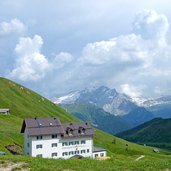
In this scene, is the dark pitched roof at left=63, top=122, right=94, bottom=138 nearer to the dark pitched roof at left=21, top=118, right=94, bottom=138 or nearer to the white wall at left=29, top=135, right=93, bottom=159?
the dark pitched roof at left=21, top=118, right=94, bottom=138

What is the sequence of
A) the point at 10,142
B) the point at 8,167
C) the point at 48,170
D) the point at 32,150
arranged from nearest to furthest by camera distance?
the point at 48,170, the point at 8,167, the point at 32,150, the point at 10,142

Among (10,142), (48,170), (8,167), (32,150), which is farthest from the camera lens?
(10,142)

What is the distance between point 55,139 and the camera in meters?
120

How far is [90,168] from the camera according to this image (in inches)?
1641

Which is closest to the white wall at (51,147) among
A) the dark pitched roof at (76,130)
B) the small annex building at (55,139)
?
the small annex building at (55,139)

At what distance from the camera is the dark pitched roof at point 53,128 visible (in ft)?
377

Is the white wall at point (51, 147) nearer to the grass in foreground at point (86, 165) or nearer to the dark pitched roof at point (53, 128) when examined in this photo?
the dark pitched roof at point (53, 128)

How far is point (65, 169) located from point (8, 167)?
23.2 feet

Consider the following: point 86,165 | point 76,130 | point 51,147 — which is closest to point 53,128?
point 51,147

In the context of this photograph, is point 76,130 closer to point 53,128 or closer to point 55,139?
point 55,139

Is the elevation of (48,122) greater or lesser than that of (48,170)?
greater

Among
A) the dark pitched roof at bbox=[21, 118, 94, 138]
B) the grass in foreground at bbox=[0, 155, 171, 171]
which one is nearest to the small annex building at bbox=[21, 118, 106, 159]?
the dark pitched roof at bbox=[21, 118, 94, 138]

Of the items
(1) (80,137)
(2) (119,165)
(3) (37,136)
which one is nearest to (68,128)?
(1) (80,137)

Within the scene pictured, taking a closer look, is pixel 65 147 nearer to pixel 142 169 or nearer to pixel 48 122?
pixel 48 122
